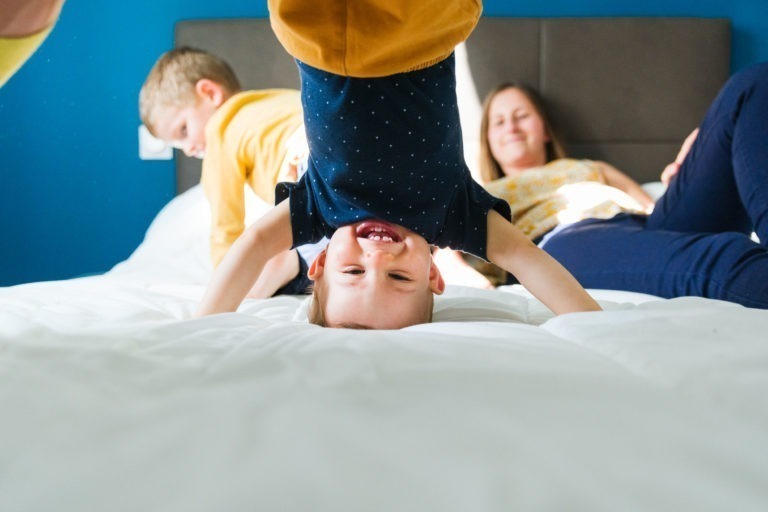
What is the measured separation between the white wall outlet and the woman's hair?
44.7 inches

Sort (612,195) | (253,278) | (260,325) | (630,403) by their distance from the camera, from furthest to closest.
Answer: (612,195) < (253,278) < (260,325) < (630,403)

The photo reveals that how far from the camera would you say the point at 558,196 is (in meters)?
2.04

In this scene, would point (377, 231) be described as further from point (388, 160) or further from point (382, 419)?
point (382, 419)

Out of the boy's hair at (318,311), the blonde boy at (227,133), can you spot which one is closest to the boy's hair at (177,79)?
the blonde boy at (227,133)

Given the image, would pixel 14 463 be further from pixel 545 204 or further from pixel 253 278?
pixel 545 204

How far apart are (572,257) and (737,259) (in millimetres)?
450

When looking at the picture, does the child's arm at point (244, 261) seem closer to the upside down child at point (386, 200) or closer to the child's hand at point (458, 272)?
the upside down child at point (386, 200)

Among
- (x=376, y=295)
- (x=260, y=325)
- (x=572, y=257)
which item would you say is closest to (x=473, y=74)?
(x=572, y=257)

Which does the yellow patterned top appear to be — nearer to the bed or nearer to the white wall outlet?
the bed

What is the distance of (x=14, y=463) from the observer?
0.46m

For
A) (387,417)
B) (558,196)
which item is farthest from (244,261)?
(558,196)

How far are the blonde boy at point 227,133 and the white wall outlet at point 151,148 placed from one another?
0.55m

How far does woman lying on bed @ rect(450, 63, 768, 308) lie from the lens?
1294 mm

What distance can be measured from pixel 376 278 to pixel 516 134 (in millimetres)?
1362
